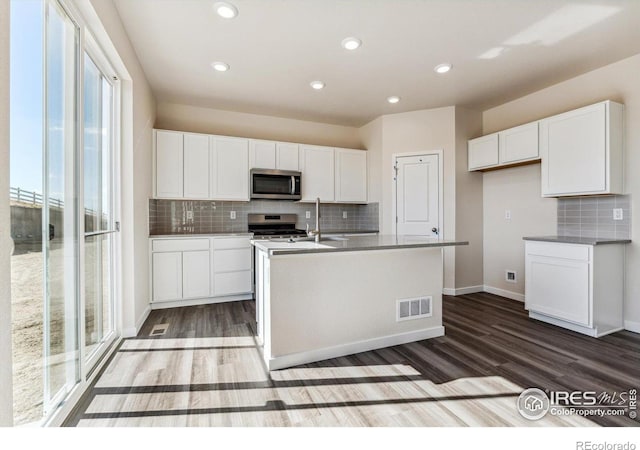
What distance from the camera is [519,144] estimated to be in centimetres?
364

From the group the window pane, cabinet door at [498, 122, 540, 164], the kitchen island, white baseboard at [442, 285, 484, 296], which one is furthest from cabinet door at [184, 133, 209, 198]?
cabinet door at [498, 122, 540, 164]

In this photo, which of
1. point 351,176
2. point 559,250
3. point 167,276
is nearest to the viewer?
point 559,250

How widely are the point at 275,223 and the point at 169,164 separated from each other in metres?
1.66

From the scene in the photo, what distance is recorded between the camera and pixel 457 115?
4.23 meters

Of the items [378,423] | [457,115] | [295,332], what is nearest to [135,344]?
[295,332]

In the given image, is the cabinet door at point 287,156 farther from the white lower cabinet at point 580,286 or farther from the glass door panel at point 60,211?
the white lower cabinet at point 580,286

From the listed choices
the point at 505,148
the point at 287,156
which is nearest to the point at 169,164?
the point at 287,156

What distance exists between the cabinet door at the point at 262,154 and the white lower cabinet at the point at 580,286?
3.42 metres

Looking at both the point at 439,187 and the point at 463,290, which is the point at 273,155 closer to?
the point at 439,187

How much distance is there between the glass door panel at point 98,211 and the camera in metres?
2.13

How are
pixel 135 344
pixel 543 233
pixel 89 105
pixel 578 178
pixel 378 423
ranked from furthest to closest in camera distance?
pixel 543 233, pixel 578 178, pixel 135 344, pixel 89 105, pixel 378 423
